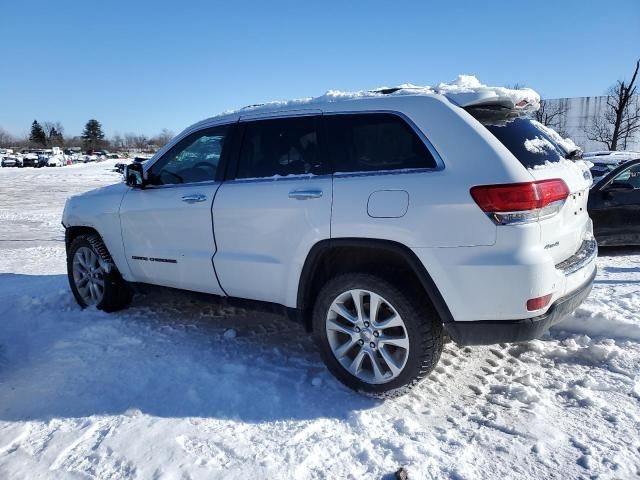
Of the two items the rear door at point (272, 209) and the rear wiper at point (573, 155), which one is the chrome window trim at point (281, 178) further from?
the rear wiper at point (573, 155)

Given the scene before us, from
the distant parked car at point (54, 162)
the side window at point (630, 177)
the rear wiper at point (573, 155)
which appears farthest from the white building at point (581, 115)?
the distant parked car at point (54, 162)

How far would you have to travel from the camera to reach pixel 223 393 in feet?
10.2

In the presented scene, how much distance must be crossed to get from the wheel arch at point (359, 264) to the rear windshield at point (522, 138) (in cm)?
85

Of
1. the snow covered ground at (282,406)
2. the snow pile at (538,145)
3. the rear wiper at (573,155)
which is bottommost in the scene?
the snow covered ground at (282,406)

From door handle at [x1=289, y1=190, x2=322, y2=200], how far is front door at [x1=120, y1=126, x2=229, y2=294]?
2.52ft

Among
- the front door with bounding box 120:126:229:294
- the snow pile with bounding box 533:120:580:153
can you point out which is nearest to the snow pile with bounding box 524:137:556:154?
the snow pile with bounding box 533:120:580:153

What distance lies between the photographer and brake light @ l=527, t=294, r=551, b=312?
2637 millimetres

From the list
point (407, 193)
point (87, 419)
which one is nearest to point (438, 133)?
point (407, 193)

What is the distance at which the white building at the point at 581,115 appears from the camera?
45000mm

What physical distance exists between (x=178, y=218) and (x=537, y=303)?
269cm

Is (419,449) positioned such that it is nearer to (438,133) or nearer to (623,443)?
(623,443)

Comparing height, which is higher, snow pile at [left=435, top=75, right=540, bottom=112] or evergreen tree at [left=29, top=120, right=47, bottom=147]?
evergreen tree at [left=29, top=120, right=47, bottom=147]

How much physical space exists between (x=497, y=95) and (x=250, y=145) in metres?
1.78

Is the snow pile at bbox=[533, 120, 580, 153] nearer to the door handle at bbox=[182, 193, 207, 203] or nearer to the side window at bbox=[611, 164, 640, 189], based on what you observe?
the door handle at bbox=[182, 193, 207, 203]
